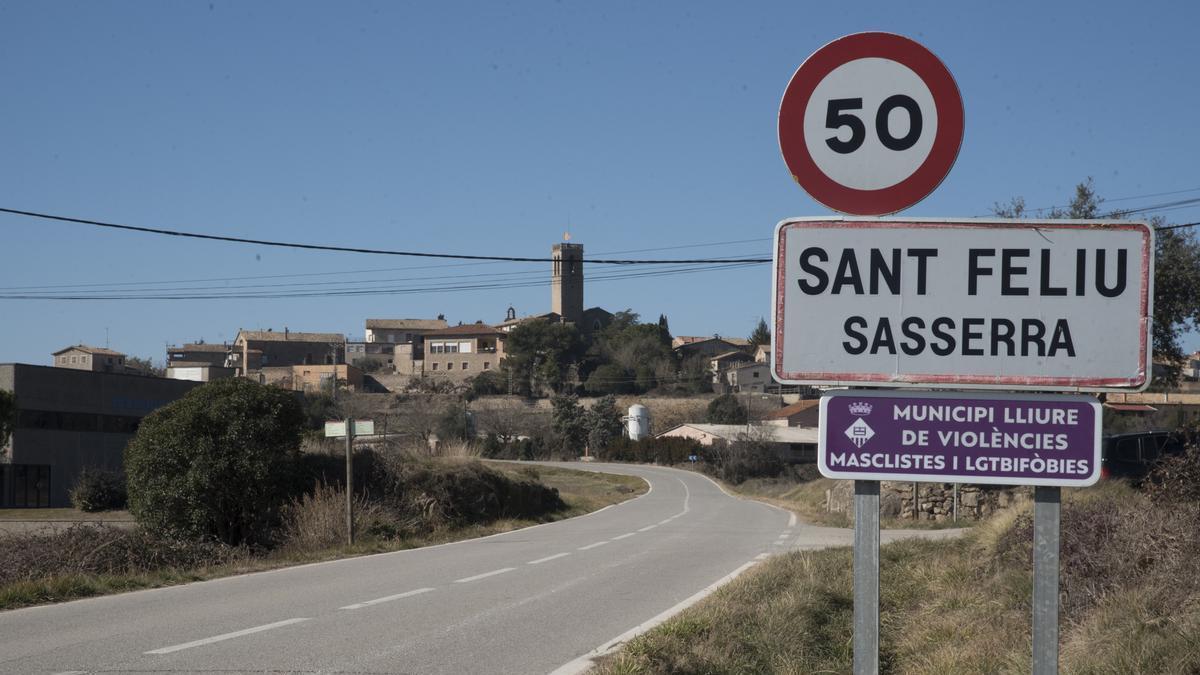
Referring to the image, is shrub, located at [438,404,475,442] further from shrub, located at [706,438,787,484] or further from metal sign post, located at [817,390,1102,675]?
metal sign post, located at [817,390,1102,675]

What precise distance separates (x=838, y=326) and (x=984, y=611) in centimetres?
621

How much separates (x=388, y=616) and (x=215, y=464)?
1023 centimetres

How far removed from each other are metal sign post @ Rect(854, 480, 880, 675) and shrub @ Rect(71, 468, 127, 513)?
113ft

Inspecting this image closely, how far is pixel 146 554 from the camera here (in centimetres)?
1455

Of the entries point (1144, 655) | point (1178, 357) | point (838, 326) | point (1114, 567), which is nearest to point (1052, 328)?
point (838, 326)

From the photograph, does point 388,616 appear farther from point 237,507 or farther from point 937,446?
point 237,507

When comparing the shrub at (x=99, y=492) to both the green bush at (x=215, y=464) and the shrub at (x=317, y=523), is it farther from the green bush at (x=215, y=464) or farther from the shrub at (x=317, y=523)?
the shrub at (x=317, y=523)

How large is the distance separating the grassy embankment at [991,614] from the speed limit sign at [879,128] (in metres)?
3.57

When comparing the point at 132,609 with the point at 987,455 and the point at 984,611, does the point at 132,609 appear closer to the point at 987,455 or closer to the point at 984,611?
the point at 984,611

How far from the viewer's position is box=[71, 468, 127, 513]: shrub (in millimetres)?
33500

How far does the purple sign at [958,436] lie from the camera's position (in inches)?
113

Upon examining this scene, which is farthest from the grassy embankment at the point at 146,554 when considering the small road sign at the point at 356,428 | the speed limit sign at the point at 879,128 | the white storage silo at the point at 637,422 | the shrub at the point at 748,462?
the white storage silo at the point at 637,422

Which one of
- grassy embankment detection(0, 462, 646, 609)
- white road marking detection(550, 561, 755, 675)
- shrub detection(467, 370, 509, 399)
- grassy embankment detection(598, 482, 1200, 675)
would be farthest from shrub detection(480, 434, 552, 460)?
grassy embankment detection(598, 482, 1200, 675)

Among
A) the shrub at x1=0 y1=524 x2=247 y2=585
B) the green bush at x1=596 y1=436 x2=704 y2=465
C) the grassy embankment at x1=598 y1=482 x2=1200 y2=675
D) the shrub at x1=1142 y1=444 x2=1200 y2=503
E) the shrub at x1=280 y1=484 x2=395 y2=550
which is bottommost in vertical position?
the green bush at x1=596 y1=436 x2=704 y2=465
